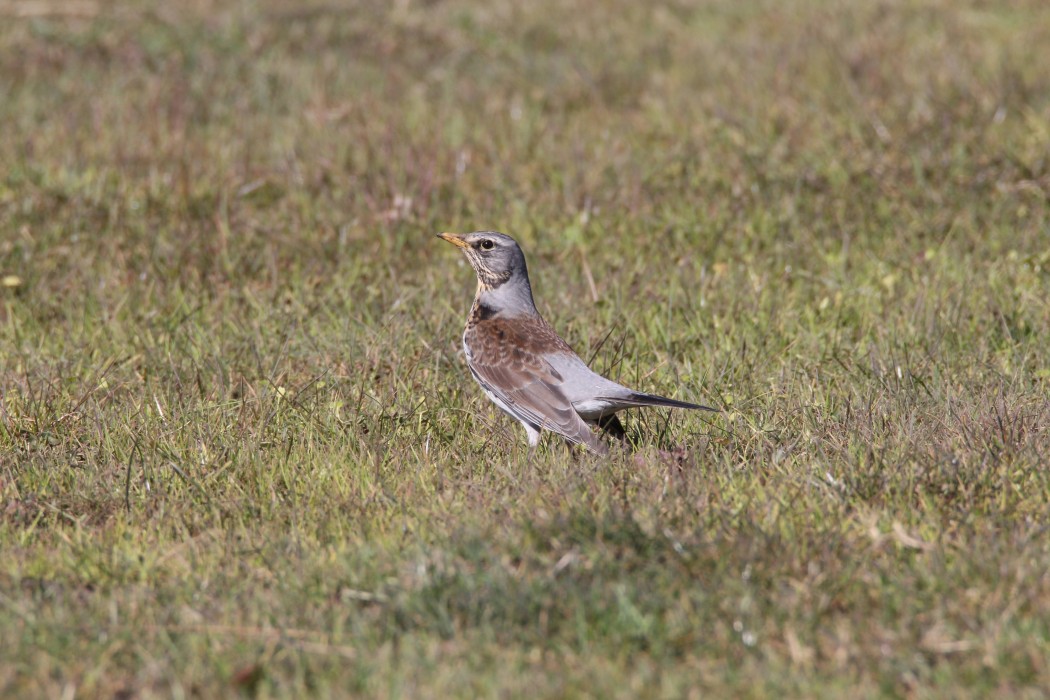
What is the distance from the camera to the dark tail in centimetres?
→ 545

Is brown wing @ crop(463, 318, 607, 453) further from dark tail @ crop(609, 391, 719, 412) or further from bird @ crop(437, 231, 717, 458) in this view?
dark tail @ crop(609, 391, 719, 412)

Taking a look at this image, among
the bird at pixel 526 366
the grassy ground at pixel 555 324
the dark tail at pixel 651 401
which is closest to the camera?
the grassy ground at pixel 555 324

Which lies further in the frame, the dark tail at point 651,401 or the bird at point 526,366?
the bird at point 526,366

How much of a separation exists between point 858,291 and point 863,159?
6.46 feet

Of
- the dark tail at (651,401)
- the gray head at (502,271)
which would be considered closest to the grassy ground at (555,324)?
the dark tail at (651,401)

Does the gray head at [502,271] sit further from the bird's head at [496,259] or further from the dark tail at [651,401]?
the dark tail at [651,401]

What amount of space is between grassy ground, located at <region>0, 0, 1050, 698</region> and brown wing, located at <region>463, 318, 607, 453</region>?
0.53 ft

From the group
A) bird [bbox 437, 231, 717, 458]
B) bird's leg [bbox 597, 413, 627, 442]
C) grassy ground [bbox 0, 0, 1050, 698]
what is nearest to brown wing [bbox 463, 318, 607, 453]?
bird [bbox 437, 231, 717, 458]

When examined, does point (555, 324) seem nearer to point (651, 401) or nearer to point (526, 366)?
point (526, 366)

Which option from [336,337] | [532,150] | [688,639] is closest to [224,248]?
[336,337]

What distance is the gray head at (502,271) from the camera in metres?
6.96

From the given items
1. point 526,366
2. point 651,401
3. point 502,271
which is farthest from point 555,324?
point 651,401

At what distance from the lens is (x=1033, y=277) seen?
7816 millimetres

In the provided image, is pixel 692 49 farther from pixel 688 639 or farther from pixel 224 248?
pixel 688 639
